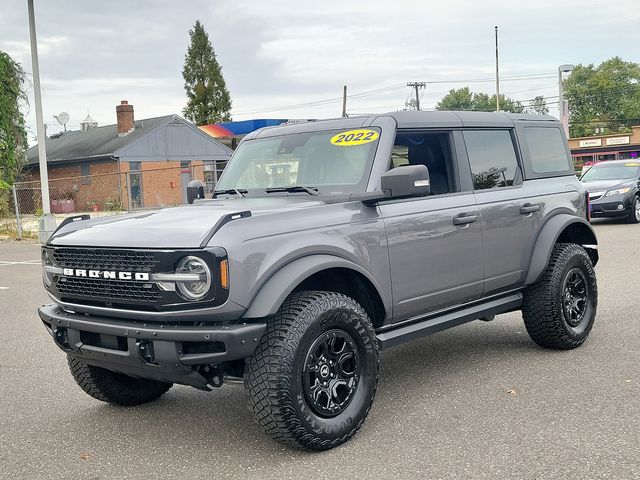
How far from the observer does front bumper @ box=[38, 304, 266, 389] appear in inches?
143

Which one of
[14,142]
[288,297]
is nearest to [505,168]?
[288,297]

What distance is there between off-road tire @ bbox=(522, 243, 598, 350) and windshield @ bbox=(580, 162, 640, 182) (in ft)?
43.8

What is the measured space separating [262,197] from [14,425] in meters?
2.29

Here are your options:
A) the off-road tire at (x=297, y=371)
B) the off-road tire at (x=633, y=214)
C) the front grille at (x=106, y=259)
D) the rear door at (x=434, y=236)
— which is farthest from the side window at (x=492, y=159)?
the off-road tire at (x=633, y=214)

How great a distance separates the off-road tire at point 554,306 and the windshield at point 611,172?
13.3m

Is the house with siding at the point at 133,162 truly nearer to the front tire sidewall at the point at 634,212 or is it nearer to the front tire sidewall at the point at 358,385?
the front tire sidewall at the point at 634,212

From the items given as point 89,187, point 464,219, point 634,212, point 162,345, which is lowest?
point 634,212

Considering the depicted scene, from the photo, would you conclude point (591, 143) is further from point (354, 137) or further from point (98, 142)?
point (354, 137)

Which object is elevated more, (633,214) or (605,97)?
(605,97)

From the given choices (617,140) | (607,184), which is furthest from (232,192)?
(617,140)

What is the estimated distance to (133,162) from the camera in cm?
3844

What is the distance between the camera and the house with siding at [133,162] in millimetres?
37844

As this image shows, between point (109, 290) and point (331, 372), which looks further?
point (331, 372)

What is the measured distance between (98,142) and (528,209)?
39.1 meters
